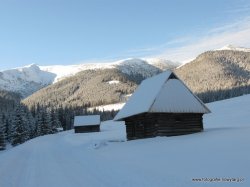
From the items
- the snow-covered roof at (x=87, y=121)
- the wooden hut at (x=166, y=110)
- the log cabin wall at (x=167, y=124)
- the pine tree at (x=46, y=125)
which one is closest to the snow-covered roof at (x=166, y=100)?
the wooden hut at (x=166, y=110)

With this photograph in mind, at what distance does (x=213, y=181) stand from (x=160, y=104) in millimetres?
19707

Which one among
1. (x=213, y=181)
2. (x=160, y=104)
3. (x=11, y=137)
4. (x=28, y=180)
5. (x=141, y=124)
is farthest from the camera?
(x=11, y=137)

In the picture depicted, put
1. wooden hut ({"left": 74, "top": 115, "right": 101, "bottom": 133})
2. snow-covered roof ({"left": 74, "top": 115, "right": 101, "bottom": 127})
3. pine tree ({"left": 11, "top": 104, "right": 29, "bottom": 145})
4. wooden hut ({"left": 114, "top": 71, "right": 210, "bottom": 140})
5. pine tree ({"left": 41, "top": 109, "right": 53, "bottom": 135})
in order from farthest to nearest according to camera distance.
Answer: snow-covered roof ({"left": 74, "top": 115, "right": 101, "bottom": 127}) < wooden hut ({"left": 74, "top": 115, "right": 101, "bottom": 133}) < pine tree ({"left": 41, "top": 109, "right": 53, "bottom": 135}) < pine tree ({"left": 11, "top": 104, "right": 29, "bottom": 145}) < wooden hut ({"left": 114, "top": 71, "right": 210, "bottom": 140})

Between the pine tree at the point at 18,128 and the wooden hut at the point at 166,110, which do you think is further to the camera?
the pine tree at the point at 18,128

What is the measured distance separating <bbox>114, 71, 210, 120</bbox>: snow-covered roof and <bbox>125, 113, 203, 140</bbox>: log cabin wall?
29.9 inches

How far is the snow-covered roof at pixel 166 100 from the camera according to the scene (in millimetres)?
31703

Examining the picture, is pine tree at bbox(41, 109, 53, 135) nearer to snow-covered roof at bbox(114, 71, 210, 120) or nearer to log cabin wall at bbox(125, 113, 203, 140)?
snow-covered roof at bbox(114, 71, 210, 120)

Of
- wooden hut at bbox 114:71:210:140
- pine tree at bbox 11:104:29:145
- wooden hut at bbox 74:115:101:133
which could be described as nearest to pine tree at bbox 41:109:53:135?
wooden hut at bbox 74:115:101:133

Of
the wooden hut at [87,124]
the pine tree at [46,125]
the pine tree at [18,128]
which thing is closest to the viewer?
the pine tree at [18,128]

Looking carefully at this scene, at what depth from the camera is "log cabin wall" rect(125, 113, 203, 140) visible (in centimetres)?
3173

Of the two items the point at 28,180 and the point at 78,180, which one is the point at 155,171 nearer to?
the point at 78,180

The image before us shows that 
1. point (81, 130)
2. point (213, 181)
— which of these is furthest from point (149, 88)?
point (81, 130)

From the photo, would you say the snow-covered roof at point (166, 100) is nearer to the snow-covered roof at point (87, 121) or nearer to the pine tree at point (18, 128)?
the pine tree at point (18, 128)

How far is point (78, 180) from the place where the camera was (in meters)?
15.9
